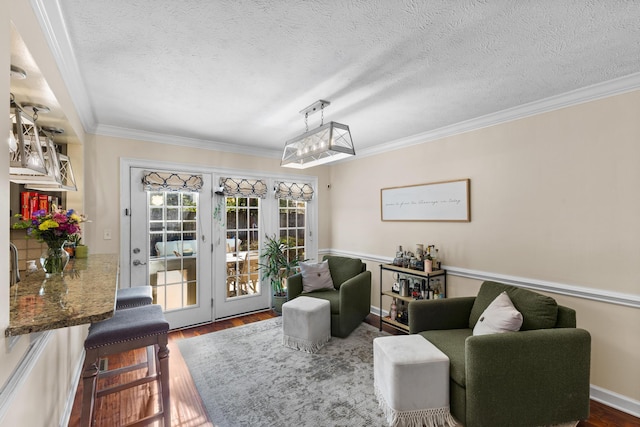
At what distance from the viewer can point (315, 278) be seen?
379cm

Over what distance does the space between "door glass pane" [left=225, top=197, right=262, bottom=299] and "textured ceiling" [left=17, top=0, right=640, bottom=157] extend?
156cm

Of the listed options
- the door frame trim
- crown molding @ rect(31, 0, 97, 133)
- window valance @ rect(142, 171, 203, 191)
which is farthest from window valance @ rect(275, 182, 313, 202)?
crown molding @ rect(31, 0, 97, 133)

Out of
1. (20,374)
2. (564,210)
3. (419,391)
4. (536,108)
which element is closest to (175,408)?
(20,374)

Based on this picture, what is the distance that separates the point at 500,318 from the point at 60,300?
254 cm

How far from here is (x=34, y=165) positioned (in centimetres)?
146

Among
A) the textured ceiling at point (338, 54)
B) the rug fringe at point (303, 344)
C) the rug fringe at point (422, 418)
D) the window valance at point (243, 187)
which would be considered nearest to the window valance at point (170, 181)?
the window valance at point (243, 187)

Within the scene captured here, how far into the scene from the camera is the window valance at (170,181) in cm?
348

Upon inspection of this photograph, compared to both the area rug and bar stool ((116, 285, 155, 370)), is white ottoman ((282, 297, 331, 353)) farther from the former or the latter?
bar stool ((116, 285, 155, 370))

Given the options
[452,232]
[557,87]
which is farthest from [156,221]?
[557,87]

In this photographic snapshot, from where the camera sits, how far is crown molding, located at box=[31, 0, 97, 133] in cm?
138

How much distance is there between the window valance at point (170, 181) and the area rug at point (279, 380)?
5.83 feet

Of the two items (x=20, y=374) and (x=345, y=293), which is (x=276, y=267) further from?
(x=20, y=374)

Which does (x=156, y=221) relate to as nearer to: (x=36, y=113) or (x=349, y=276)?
(x=36, y=113)

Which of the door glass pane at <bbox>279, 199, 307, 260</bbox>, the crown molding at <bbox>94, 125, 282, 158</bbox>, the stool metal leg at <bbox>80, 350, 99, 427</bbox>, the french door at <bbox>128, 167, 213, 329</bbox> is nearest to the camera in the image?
the stool metal leg at <bbox>80, 350, 99, 427</bbox>
